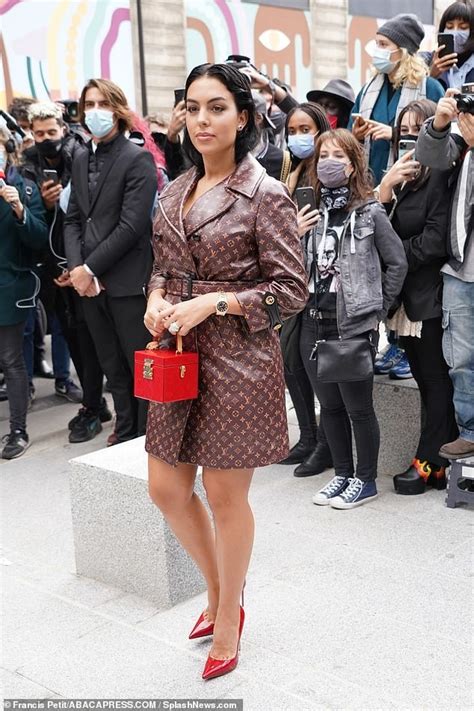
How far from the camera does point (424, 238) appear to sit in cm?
456

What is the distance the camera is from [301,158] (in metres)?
5.17

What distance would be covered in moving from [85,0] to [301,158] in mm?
6921

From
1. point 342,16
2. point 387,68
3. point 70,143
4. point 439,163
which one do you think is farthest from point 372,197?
point 342,16

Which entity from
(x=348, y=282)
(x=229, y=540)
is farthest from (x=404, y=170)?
(x=229, y=540)

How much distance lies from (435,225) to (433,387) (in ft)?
2.87

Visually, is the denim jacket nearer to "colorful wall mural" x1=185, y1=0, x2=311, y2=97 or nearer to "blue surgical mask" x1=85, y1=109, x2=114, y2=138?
"blue surgical mask" x1=85, y1=109, x2=114, y2=138

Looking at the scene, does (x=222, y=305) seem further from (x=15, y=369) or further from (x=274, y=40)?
(x=274, y=40)

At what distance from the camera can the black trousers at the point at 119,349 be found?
5.59m

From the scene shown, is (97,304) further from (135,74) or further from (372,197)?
(135,74)

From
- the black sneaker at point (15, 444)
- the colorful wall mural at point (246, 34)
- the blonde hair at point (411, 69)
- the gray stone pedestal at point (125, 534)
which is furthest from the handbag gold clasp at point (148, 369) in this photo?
the colorful wall mural at point (246, 34)

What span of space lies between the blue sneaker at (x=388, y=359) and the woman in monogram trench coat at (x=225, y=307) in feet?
8.57

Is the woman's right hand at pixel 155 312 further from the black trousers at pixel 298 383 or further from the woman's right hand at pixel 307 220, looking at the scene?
the black trousers at pixel 298 383

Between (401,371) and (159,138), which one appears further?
(159,138)

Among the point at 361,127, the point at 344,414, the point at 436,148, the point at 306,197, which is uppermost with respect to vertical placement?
the point at 361,127
